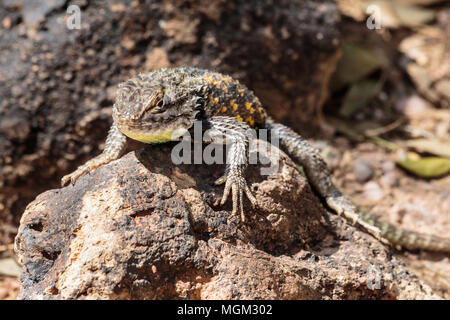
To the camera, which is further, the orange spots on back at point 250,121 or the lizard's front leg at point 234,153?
the orange spots on back at point 250,121

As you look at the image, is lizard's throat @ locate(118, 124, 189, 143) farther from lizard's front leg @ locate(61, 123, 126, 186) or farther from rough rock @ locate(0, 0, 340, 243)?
rough rock @ locate(0, 0, 340, 243)

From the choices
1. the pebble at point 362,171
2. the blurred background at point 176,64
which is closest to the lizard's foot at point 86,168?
the blurred background at point 176,64

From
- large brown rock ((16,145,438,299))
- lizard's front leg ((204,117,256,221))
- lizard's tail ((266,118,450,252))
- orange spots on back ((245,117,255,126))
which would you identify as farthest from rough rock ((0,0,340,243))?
large brown rock ((16,145,438,299))

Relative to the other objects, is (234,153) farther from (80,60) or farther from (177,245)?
(80,60)

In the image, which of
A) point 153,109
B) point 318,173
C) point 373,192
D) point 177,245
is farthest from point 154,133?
point 373,192

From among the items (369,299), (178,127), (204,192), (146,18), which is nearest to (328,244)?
(369,299)

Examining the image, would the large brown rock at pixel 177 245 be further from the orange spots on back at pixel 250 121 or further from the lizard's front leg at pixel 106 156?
the orange spots on back at pixel 250 121

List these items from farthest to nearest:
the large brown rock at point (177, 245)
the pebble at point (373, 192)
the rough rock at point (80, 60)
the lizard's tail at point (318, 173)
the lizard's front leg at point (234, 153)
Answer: the pebble at point (373, 192)
the rough rock at point (80, 60)
the lizard's tail at point (318, 173)
the lizard's front leg at point (234, 153)
the large brown rock at point (177, 245)
